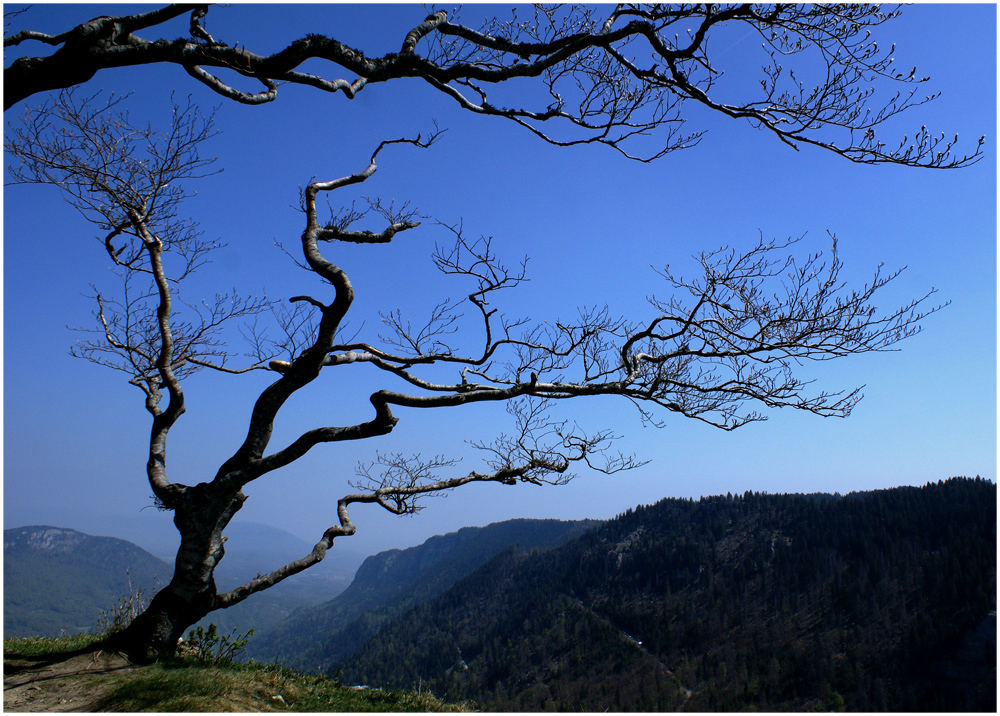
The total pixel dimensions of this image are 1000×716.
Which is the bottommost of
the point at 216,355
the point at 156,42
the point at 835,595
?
the point at 835,595

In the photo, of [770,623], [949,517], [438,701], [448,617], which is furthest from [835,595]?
[438,701]

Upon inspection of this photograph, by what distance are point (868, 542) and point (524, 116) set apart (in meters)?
127

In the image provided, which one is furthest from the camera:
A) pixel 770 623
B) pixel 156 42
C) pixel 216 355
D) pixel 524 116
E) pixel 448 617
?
pixel 448 617

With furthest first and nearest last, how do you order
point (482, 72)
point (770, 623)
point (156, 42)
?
point (770, 623)
point (482, 72)
point (156, 42)

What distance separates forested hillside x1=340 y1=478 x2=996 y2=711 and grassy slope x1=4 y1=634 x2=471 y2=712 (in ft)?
239

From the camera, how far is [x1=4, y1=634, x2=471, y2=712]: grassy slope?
541cm

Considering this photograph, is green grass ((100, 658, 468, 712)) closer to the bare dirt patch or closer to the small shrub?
the bare dirt patch

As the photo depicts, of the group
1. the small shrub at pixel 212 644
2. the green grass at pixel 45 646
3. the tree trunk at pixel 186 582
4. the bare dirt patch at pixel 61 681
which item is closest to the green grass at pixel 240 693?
the bare dirt patch at pixel 61 681

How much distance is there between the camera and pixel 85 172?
22.5 ft

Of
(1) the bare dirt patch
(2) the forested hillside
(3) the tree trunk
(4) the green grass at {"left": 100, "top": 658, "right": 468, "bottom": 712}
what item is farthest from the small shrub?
(2) the forested hillside

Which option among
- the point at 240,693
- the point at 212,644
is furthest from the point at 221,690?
the point at 212,644

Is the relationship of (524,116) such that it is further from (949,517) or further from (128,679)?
(949,517)

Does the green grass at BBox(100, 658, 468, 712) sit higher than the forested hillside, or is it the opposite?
the green grass at BBox(100, 658, 468, 712)

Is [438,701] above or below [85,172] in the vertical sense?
below
